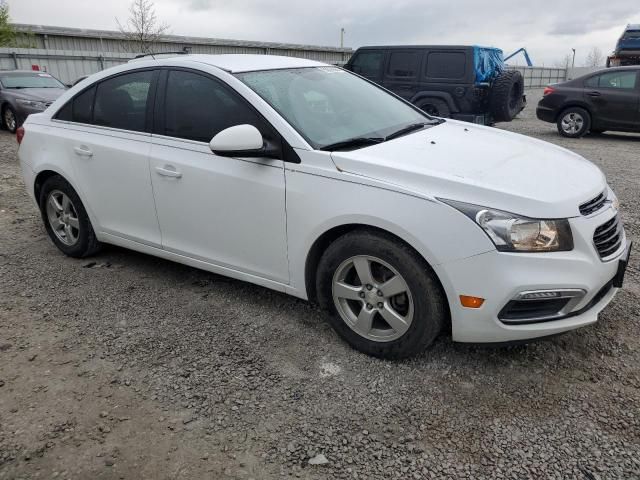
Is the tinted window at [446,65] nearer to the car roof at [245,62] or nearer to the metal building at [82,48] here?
the car roof at [245,62]

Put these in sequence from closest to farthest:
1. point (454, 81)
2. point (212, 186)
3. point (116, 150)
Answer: point (212, 186)
point (116, 150)
point (454, 81)

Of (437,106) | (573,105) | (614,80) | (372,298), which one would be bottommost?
(372,298)

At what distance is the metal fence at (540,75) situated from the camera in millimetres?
28562

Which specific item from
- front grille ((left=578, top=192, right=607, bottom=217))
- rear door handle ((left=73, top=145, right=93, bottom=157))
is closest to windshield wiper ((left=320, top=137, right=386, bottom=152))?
front grille ((left=578, top=192, right=607, bottom=217))

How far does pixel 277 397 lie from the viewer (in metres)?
2.78

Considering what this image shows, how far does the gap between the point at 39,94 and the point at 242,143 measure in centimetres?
1111

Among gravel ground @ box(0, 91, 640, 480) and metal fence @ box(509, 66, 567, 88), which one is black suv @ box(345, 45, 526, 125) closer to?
gravel ground @ box(0, 91, 640, 480)

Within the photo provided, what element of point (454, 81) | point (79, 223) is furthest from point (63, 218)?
point (454, 81)

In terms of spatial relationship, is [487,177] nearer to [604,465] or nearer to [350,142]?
[350,142]

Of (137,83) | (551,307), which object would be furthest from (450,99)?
(551,307)

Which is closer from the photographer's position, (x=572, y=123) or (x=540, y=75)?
(x=572, y=123)

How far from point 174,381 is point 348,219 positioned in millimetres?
1283

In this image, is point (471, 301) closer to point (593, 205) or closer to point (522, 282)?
point (522, 282)

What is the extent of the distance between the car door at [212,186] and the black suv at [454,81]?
8016 millimetres
